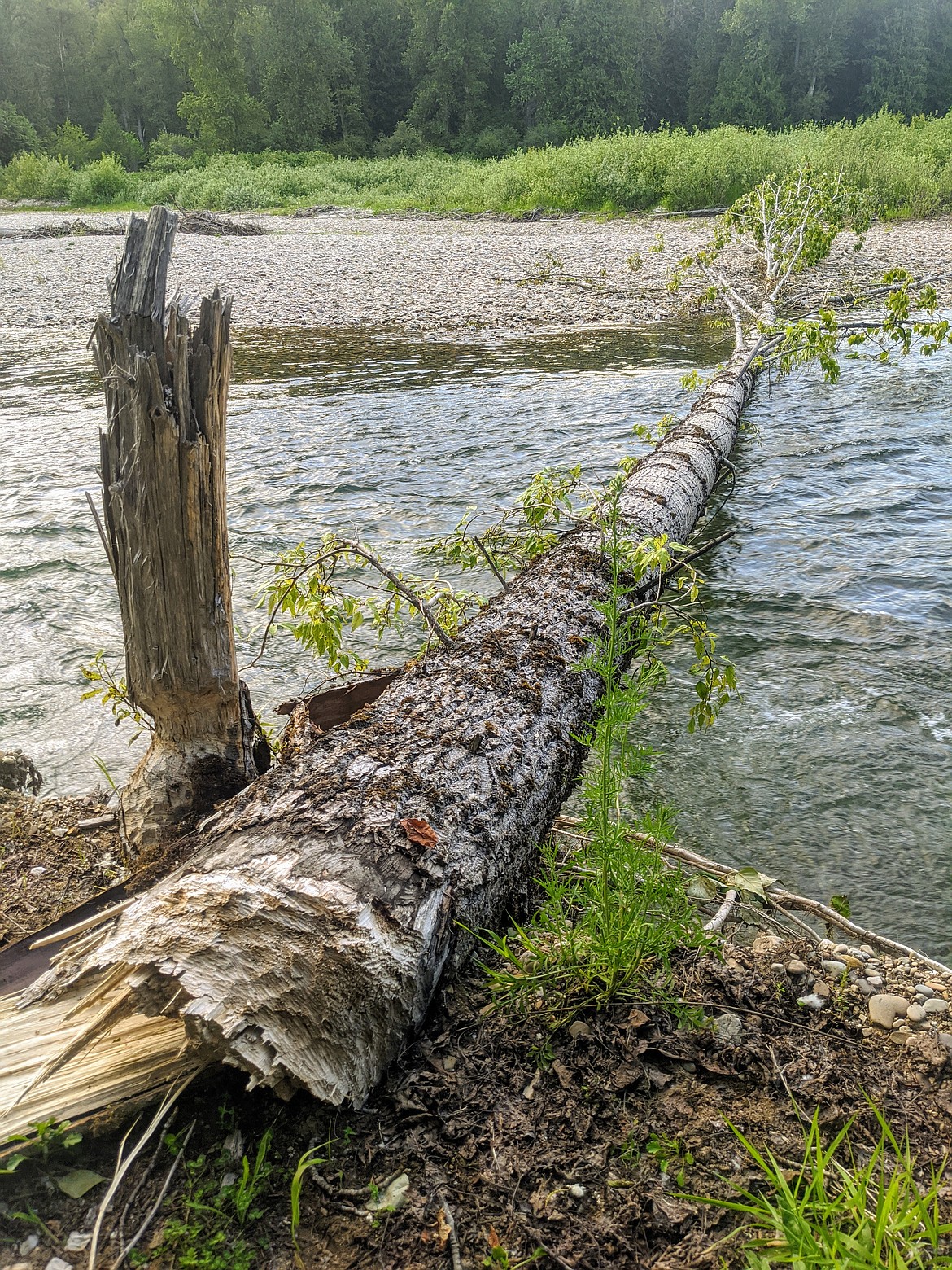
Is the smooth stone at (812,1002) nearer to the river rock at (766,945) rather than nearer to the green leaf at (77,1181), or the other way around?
the river rock at (766,945)

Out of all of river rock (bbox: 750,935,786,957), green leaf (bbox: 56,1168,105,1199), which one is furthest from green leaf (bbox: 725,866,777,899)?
green leaf (bbox: 56,1168,105,1199)

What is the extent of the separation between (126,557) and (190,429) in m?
0.48

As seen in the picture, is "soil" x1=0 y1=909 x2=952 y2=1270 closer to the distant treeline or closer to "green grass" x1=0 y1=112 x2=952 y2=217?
"green grass" x1=0 y1=112 x2=952 y2=217

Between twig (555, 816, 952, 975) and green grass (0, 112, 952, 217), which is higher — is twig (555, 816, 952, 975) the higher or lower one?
the lower one

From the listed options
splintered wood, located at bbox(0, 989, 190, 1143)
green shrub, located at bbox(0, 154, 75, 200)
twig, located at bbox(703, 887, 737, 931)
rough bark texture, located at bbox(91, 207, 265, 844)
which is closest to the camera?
splintered wood, located at bbox(0, 989, 190, 1143)

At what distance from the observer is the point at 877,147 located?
2103cm

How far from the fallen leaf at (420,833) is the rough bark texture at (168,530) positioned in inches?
40.6

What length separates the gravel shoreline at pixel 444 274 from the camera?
1377cm

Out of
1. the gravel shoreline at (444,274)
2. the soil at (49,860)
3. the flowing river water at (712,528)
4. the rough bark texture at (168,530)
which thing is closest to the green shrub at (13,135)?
the gravel shoreline at (444,274)

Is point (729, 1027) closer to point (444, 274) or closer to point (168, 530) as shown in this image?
point (168, 530)

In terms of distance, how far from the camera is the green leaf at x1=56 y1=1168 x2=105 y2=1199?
5.86 feet

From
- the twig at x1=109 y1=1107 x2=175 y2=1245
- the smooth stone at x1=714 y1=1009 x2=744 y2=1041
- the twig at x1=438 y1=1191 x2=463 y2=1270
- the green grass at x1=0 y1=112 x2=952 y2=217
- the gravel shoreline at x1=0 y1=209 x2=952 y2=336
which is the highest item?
the green grass at x1=0 y1=112 x2=952 y2=217

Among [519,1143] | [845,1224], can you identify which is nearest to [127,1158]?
[519,1143]

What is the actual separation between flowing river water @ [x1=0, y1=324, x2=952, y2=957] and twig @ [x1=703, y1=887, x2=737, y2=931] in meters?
0.29
